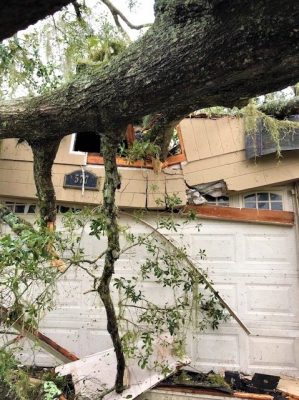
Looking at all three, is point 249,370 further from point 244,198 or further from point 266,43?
point 266,43

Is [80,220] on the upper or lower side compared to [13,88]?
lower

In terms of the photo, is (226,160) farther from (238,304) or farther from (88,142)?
(88,142)

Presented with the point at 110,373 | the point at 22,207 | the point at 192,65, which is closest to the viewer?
the point at 192,65

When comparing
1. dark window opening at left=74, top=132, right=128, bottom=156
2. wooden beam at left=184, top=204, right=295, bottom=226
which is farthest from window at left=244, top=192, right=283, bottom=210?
dark window opening at left=74, top=132, right=128, bottom=156

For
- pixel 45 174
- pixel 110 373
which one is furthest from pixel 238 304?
pixel 45 174

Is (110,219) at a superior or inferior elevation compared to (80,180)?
inferior

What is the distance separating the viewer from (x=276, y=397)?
14.2ft

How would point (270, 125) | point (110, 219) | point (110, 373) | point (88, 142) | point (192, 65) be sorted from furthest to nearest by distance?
point (88, 142), point (270, 125), point (110, 373), point (110, 219), point (192, 65)

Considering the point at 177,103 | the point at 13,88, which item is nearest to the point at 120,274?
the point at 13,88

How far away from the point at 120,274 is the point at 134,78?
3864 millimetres

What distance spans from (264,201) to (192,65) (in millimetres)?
3929

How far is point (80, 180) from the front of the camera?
18.3 ft

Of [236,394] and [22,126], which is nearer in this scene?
[22,126]

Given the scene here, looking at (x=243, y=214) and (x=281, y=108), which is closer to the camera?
(x=281, y=108)
